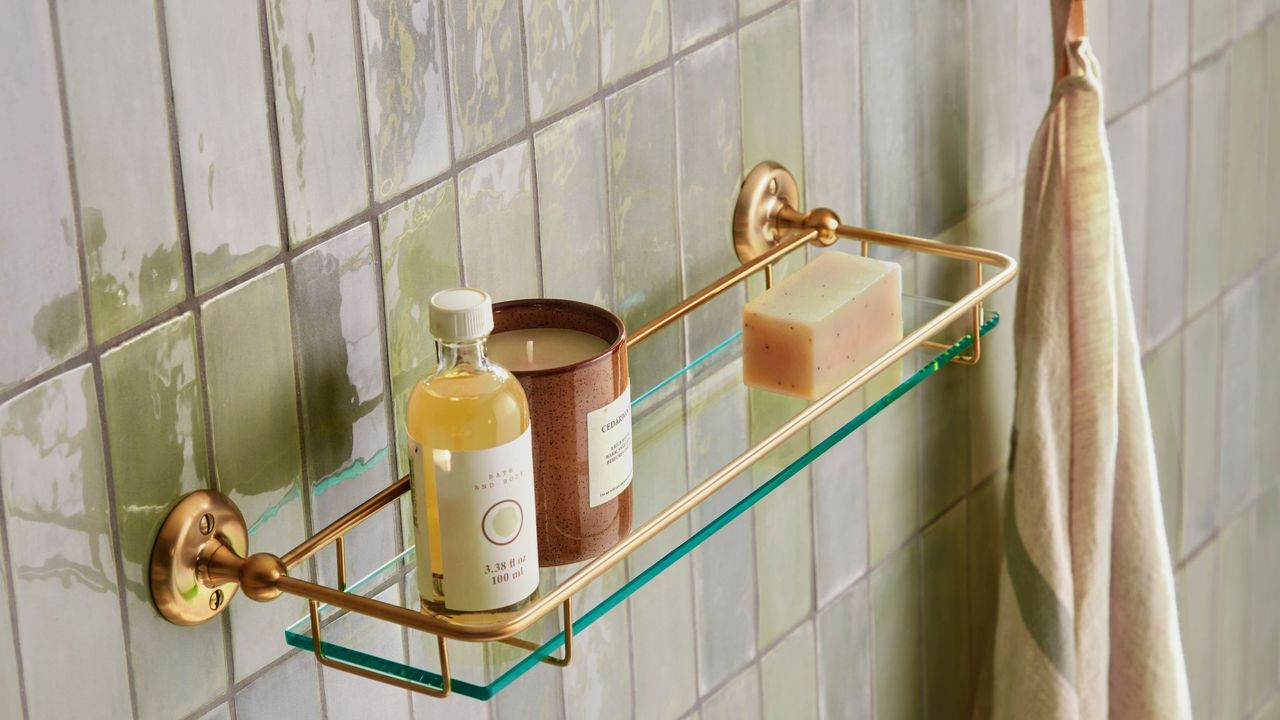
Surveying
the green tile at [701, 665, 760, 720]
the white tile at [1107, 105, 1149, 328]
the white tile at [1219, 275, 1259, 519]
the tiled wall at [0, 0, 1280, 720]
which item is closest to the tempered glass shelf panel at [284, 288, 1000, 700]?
the tiled wall at [0, 0, 1280, 720]

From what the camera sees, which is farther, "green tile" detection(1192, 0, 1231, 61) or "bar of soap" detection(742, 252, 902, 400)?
"green tile" detection(1192, 0, 1231, 61)

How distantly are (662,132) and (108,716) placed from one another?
0.37 meters

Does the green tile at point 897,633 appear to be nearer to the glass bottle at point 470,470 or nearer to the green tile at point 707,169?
the green tile at point 707,169

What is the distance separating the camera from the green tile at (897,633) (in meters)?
1.03

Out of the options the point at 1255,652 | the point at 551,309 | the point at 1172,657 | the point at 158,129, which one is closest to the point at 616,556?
the point at 551,309

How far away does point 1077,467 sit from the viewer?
1005 mm

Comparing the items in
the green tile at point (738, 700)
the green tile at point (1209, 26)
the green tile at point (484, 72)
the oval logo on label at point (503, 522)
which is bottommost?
the green tile at point (738, 700)

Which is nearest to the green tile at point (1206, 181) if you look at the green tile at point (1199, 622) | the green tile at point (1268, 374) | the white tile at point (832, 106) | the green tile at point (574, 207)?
the green tile at point (1268, 374)

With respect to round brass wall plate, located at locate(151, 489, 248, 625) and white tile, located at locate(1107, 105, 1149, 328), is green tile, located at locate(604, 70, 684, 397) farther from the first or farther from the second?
white tile, located at locate(1107, 105, 1149, 328)

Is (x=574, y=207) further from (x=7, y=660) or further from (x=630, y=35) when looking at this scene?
(x=7, y=660)

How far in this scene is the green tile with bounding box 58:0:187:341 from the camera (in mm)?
486

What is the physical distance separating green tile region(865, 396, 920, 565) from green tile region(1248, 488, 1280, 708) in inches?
26.5

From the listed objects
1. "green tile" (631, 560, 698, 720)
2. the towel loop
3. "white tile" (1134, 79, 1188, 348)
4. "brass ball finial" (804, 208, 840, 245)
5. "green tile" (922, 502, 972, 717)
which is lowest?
"green tile" (922, 502, 972, 717)

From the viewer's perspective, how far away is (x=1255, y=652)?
1.59 m
